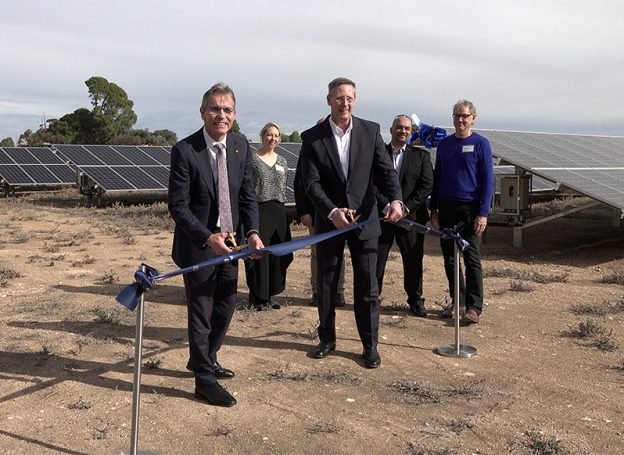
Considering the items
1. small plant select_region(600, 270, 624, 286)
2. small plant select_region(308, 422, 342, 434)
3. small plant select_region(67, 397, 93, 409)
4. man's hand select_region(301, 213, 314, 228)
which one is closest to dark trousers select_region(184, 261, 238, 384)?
small plant select_region(67, 397, 93, 409)

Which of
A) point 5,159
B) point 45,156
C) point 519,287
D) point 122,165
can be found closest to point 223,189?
point 519,287

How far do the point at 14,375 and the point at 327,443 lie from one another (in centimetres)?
230

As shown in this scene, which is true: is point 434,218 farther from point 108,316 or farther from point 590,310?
point 108,316

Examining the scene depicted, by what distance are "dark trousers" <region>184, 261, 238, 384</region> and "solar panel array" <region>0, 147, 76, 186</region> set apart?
704 inches

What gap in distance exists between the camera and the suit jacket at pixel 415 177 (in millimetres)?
6027

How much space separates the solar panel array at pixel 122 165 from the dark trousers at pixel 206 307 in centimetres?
1284

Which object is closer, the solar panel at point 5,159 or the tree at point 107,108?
the solar panel at point 5,159

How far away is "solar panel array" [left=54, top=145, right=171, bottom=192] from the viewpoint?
16.9m

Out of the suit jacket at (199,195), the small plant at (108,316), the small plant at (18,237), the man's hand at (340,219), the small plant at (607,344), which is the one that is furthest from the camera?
the small plant at (18,237)

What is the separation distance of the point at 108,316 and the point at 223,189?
7.88 feet

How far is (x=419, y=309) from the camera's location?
241 inches

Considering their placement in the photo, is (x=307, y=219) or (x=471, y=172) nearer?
(x=307, y=219)

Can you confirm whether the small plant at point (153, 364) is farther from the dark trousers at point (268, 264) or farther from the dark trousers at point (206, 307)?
the dark trousers at point (268, 264)

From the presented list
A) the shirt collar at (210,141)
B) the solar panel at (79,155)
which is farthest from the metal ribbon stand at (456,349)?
the solar panel at (79,155)
